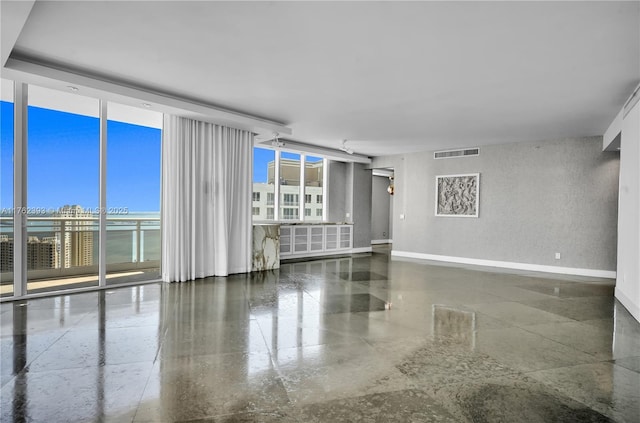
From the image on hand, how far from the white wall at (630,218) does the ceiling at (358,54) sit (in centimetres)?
59

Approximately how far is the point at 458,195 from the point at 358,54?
21.8 feet

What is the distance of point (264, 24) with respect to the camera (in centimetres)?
315

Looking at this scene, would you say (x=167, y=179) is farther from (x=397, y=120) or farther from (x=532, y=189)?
(x=532, y=189)

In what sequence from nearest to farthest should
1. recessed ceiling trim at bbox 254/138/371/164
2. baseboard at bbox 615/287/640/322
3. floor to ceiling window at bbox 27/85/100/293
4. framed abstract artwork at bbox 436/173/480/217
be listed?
baseboard at bbox 615/287/640/322 < floor to ceiling window at bbox 27/85/100/293 < recessed ceiling trim at bbox 254/138/371/164 < framed abstract artwork at bbox 436/173/480/217

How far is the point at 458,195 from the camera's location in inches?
366

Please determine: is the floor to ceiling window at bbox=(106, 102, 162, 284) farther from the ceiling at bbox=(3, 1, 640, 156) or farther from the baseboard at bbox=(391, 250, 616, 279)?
Result: the baseboard at bbox=(391, 250, 616, 279)

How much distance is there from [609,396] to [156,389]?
3221mm

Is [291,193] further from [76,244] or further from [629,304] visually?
[629,304]

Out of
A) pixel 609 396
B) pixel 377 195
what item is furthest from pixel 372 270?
pixel 377 195

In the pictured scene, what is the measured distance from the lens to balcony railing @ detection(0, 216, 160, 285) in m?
4.91

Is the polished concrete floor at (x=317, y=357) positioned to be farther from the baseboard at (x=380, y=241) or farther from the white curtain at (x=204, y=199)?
the baseboard at (x=380, y=241)

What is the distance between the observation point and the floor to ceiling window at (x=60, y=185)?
5.04 metres

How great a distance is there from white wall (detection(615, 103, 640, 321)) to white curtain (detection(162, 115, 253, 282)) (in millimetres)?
6155

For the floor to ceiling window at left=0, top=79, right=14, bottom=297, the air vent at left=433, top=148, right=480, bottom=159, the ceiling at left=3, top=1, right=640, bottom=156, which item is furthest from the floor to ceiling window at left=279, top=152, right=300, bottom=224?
the floor to ceiling window at left=0, top=79, right=14, bottom=297
